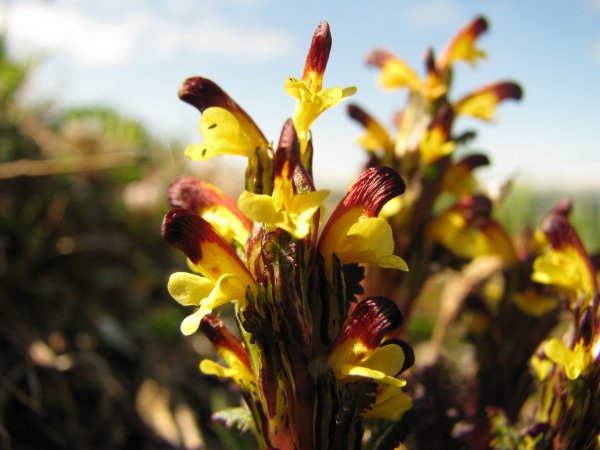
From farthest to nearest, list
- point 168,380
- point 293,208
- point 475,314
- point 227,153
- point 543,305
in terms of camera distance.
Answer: point 168,380 < point 475,314 < point 543,305 < point 227,153 < point 293,208

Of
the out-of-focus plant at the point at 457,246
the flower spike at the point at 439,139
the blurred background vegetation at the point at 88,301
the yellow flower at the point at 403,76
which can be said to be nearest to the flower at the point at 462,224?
the out-of-focus plant at the point at 457,246

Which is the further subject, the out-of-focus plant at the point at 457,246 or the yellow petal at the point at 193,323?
the out-of-focus plant at the point at 457,246

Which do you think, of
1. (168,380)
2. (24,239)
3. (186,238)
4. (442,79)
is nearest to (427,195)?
(442,79)

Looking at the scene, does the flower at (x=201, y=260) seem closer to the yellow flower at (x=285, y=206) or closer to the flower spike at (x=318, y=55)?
the yellow flower at (x=285, y=206)

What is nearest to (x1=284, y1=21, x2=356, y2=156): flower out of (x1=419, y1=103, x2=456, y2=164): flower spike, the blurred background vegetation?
(x1=419, y1=103, x2=456, y2=164): flower spike

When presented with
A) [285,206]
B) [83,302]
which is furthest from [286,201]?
[83,302]

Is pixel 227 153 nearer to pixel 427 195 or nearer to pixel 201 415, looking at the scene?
pixel 427 195

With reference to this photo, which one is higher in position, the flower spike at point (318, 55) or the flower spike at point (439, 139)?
the flower spike at point (318, 55)
